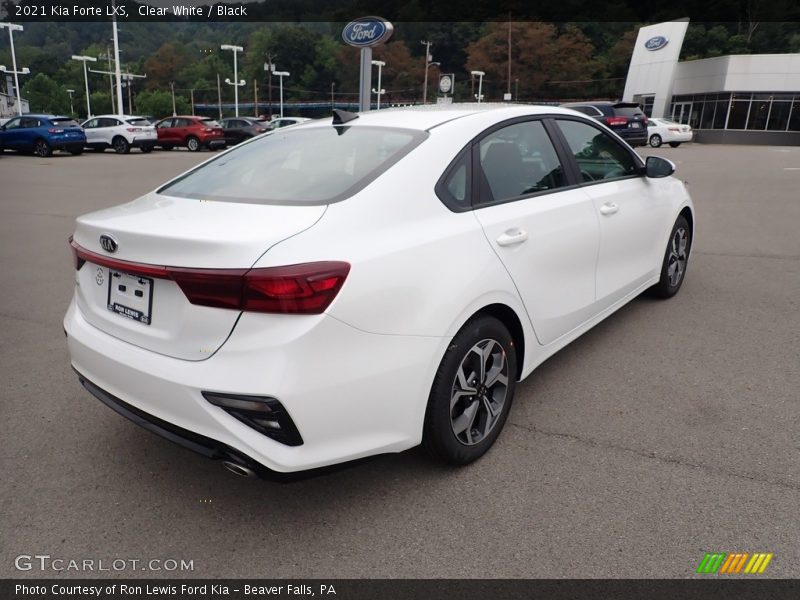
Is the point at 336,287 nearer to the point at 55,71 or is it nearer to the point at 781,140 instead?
the point at 781,140

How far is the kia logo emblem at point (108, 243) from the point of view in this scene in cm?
243

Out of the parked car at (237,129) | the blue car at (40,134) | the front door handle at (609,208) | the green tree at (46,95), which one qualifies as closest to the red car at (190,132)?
the parked car at (237,129)

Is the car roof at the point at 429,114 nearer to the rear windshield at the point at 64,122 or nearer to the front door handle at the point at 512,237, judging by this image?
the front door handle at the point at 512,237

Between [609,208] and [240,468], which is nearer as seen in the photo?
[240,468]

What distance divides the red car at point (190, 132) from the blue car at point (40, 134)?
4931 mm

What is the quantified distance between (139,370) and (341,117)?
5.79 ft

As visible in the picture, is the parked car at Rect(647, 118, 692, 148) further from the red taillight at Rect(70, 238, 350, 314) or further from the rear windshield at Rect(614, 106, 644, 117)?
the red taillight at Rect(70, 238, 350, 314)

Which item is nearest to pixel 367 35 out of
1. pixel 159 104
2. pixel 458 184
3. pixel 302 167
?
pixel 302 167

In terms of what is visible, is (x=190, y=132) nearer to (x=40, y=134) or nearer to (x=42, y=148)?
(x=42, y=148)

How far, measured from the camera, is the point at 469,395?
2.79 metres

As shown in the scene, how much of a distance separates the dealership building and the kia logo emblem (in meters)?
45.0

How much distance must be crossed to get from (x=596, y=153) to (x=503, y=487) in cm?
231

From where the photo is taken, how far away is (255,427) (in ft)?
7.06
